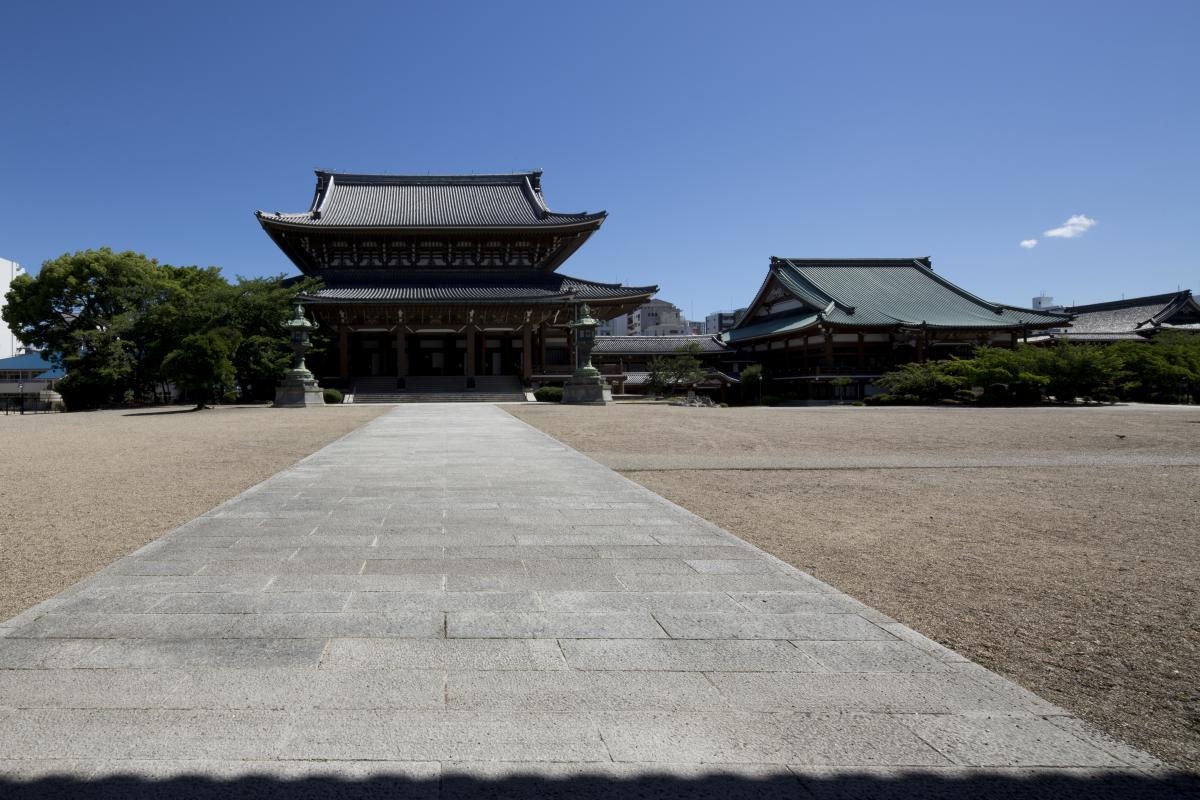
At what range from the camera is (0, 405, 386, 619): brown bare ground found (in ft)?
15.1

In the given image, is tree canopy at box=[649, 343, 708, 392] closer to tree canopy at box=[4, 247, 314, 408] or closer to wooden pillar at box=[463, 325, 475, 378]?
wooden pillar at box=[463, 325, 475, 378]

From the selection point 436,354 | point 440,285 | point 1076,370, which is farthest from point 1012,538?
point 436,354

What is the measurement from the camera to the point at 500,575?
405cm

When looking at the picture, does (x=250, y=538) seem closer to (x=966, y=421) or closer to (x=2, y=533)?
(x=2, y=533)

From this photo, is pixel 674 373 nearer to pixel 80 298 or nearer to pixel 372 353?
pixel 372 353

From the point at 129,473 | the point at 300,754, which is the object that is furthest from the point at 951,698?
the point at 129,473

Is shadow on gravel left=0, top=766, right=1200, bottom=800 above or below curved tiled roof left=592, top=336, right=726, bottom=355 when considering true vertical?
below

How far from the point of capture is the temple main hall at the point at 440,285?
3269cm

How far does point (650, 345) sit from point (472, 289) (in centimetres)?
1477

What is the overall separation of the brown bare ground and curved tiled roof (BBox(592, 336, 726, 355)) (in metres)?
28.6

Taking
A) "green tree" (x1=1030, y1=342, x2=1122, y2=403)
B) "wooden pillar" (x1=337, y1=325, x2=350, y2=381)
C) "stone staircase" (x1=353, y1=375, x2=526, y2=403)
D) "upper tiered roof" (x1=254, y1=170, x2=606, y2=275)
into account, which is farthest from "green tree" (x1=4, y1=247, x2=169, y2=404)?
"green tree" (x1=1030, y1=342, x2=1122, y2=403)

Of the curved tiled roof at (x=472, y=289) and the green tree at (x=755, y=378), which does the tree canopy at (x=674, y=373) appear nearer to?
the green tree at (x=755, y=378)

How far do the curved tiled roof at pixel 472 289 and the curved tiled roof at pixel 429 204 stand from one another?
9.82ft

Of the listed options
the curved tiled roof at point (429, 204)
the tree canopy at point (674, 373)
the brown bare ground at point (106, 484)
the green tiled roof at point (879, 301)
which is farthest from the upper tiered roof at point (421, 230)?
the brown bare ground at point (106, 484)
